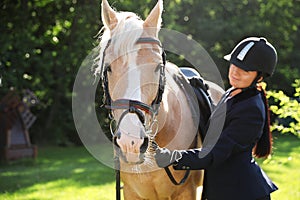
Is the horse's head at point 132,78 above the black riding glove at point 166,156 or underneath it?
above

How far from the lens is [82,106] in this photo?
A: 12773mm

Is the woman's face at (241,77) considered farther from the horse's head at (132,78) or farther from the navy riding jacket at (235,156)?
the horse's head at (132,78)

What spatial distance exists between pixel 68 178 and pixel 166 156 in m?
6.49

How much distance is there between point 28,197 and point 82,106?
6.09 meters

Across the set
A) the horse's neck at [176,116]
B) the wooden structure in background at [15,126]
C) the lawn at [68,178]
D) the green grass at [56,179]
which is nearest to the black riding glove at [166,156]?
the horse's neck at [176,116]

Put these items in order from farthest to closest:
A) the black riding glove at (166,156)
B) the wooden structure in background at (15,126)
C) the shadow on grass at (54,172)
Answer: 1. the wooden structure in background at (15,126)
2. the shadow on grass at (54,172)
3. the black riding glove at (166,156)

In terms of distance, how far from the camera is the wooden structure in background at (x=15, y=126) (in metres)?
10.8

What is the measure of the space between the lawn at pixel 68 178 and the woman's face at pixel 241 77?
8.01 ft

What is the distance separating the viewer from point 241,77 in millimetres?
2832

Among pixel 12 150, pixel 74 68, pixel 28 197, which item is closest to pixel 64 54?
pixel 74 68

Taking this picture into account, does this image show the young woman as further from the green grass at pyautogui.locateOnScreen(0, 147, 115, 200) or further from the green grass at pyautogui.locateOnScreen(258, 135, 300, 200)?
the green grass at pyautogui.locateOnScreen(0, 147, 115, 200)

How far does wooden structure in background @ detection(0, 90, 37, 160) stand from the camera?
1080 centimetres

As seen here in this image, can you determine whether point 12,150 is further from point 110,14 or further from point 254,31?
point 254,31

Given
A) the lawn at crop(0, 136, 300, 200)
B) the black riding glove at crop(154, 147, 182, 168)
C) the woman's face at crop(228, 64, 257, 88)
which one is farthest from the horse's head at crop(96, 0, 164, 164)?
the lawn at crop(0, 136, 300, 200)
